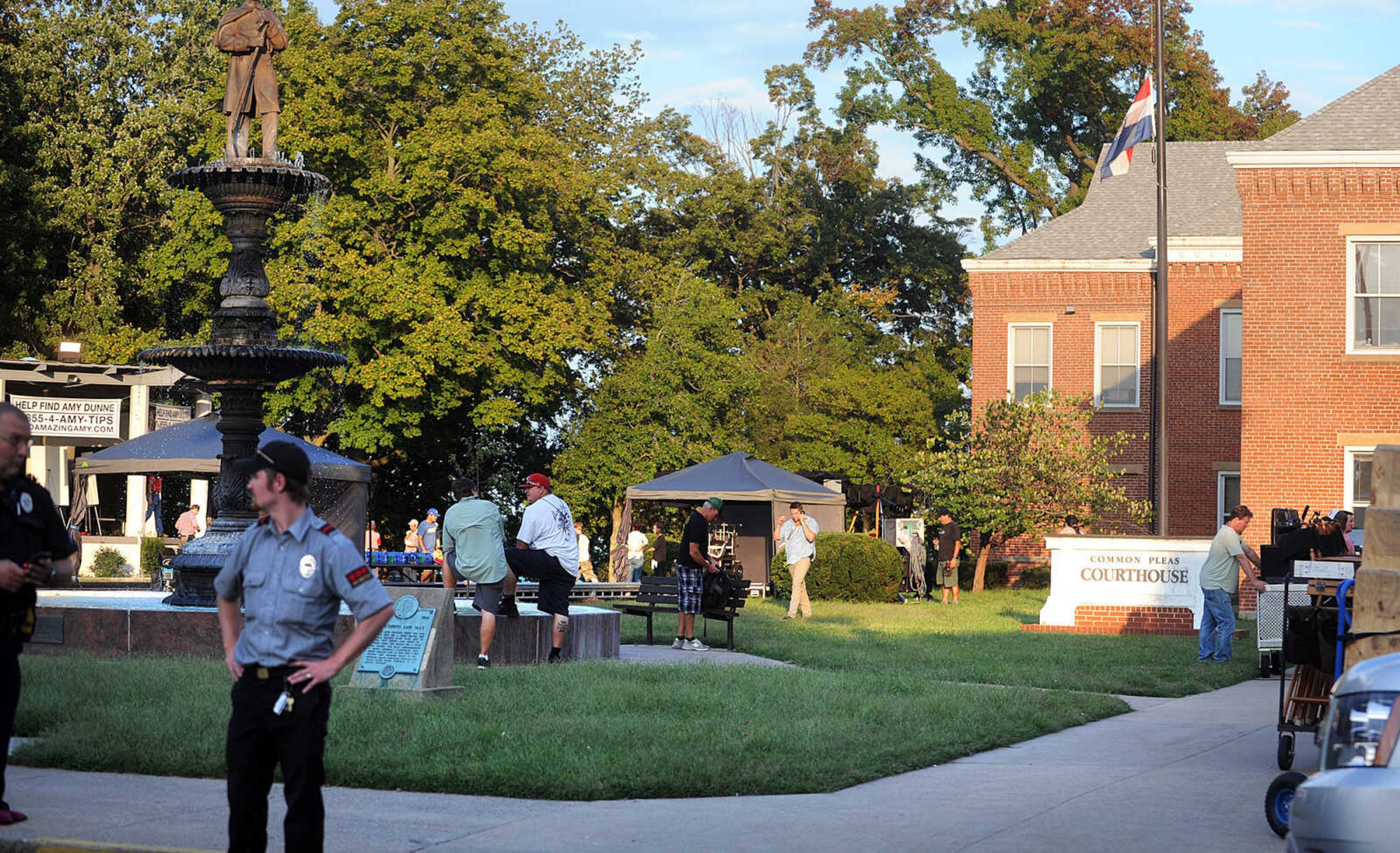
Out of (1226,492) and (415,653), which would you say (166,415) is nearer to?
(1226,492)

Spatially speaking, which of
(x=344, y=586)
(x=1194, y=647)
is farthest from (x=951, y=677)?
(x=344, y=586)

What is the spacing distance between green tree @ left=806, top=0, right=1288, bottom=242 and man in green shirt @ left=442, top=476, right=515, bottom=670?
150ft

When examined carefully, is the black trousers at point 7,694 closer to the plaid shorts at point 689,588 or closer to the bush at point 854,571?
the plaid shorts at point 689,588

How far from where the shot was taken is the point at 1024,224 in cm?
6159

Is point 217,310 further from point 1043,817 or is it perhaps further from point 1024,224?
point 1024,224

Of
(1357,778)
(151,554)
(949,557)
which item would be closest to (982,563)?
(949,557)

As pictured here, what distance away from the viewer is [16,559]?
25.9ft

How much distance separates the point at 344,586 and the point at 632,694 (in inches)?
252

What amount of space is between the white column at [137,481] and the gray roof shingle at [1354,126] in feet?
84.4

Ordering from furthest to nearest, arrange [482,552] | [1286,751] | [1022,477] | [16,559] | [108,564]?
[108,564]
[1022,477]
[482,552]
[1286,751]
[16,559]

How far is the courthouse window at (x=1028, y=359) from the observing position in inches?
1543

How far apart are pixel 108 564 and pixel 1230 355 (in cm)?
2610

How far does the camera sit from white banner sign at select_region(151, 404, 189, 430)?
39812mm

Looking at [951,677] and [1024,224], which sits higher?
[1024,224]
